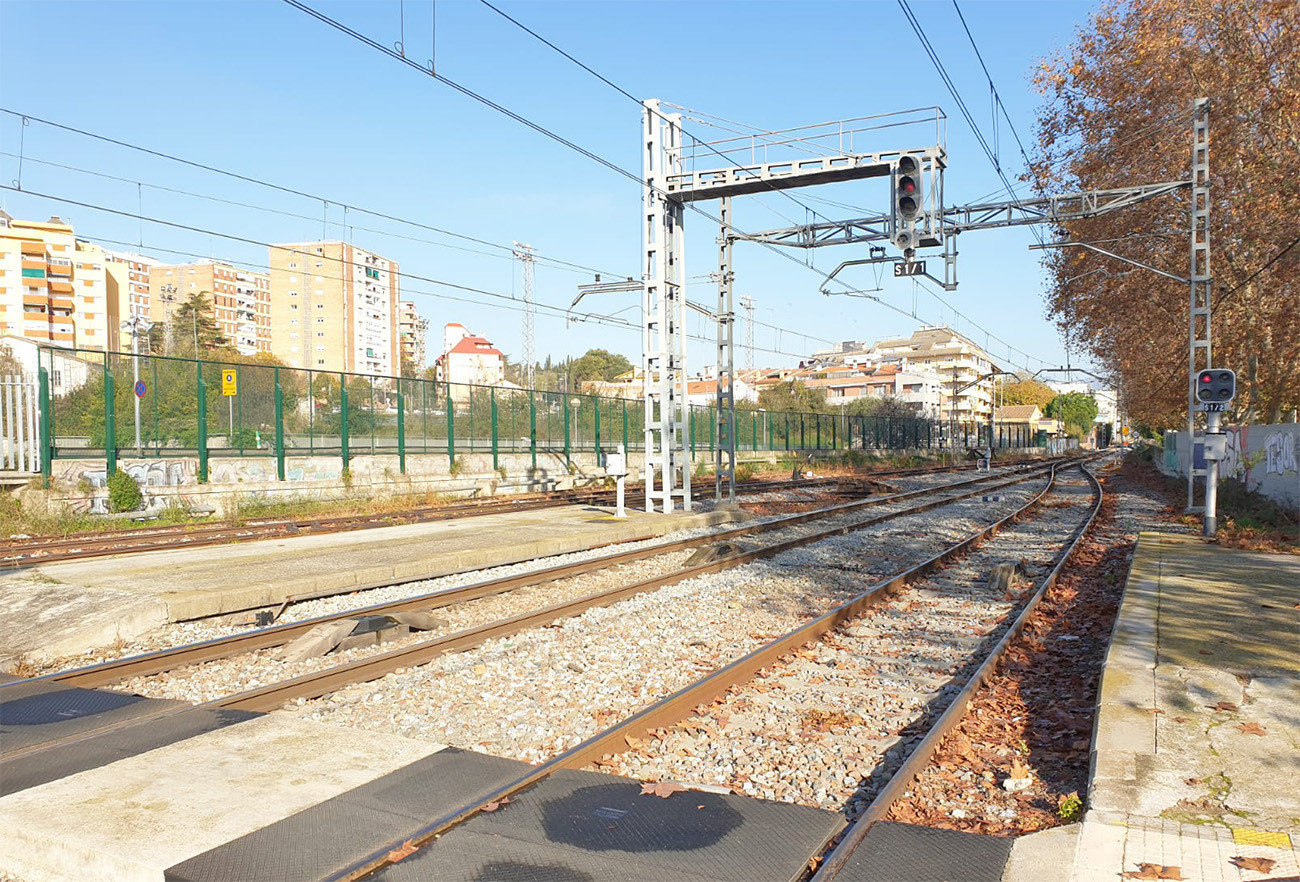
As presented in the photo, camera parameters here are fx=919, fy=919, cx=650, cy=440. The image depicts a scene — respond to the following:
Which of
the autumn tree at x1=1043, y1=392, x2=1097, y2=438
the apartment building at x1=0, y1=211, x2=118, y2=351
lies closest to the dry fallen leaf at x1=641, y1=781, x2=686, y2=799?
the apartment building at x1=0, y1=211, x2=118, y2=351

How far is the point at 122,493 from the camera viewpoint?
19.1 m

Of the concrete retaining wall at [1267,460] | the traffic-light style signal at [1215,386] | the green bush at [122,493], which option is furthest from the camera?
the concrete retaining wall at [1267,460]

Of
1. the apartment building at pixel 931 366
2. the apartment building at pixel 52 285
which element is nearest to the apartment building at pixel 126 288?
the apartment building at pixel 52 285

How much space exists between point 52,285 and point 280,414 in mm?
104543

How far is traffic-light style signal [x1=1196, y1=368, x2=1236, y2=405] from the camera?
16297 millimetres

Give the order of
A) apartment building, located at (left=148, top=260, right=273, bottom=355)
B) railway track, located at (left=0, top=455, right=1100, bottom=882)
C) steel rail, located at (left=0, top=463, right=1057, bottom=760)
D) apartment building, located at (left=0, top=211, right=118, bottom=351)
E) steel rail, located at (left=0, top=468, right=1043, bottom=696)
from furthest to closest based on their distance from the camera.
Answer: apartment building, located at (left=148, top=260, right=273, bottom=355) < apartment building, located at (left=0, top=211, right=118, bottom=351) < steel rail, located at (left=0, top=468, right=1043, bottom=696) < steel rail, located at (left=0, top=463, right=1057, bottom=760) < railway track, located at (left=0, top=455, right=1100, bottom=882)

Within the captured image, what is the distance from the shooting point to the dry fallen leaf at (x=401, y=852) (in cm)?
405

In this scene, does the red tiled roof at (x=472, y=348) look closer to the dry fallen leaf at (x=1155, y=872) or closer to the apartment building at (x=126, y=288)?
the apartment building at (x=126, y=288)

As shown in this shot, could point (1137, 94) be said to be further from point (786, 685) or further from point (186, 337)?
point (186, 337)

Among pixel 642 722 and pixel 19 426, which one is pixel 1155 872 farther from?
pixel 19 426

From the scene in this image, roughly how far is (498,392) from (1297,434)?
22.0m

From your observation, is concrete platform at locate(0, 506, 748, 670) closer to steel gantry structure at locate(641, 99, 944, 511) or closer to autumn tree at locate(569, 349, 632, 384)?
steel gantry structure at locate(641, 99, 944, 511)

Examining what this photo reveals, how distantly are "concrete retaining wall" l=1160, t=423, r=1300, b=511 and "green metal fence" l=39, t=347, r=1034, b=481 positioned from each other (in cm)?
1375

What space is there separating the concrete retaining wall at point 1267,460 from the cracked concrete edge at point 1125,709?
12.0m
